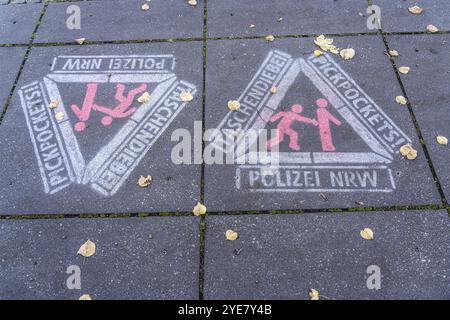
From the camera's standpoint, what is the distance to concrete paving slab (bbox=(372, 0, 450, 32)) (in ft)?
15.4

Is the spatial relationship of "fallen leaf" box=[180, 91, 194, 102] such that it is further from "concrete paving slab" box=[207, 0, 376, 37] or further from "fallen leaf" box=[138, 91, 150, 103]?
"concrete paving slab" box=[207, 0, 376, 37]

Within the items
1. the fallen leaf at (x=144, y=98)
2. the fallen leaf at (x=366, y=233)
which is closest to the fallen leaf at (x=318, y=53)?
the fallen leaf at (x=144, y=98)

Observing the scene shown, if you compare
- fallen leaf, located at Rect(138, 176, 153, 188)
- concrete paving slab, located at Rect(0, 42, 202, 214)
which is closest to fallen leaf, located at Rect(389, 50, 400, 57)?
concrete paving slab, located at Rect(0, 42, 202, 214)

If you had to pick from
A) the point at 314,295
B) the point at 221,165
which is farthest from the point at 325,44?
the point at 314,295

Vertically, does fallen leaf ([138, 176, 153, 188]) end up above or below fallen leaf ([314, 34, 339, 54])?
below

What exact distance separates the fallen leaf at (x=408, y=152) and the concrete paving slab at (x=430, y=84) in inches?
6.6

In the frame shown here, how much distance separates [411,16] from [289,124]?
227 cm

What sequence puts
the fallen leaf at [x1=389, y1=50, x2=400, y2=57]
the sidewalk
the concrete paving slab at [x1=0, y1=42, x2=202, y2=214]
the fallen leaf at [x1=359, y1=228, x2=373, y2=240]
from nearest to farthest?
the sidewalk < the fallen leaf at [x1=359, y1=228, x2=373, y2=240] < the concrete paving slab at [x1=0, y1=42, x2=202, y2=214] < the fallen leaf at [x1=389, y1=50, x2=400, y2=57]

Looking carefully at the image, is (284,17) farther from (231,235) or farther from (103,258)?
(103,258)

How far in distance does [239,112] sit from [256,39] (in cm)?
113

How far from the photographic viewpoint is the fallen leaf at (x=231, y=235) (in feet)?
10.7

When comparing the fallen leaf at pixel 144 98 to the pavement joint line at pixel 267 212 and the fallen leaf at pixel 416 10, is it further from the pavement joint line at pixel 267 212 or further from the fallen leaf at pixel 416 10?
the fallen leaf at pixel 416 10

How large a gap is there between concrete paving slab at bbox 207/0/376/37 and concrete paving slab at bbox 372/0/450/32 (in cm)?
25
